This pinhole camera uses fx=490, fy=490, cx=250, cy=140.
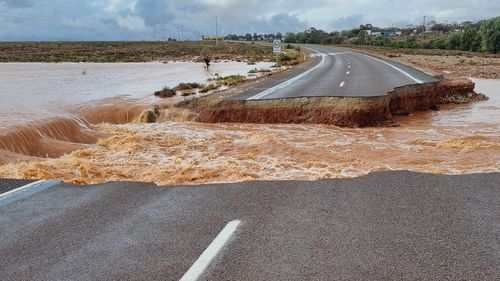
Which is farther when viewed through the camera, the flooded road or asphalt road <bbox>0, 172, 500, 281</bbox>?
the flooded road

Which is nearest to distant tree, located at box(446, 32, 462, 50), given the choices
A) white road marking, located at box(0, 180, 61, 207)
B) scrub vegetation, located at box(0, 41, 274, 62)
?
scrub vegetation, located at box(0, 41, 274, 62)

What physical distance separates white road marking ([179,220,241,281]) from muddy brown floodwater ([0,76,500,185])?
323 cm

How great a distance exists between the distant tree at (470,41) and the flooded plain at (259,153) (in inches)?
3409

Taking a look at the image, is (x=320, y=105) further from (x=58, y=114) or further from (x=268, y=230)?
(x=268, y=230)

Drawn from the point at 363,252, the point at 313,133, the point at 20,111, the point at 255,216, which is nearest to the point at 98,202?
the point at 255,216

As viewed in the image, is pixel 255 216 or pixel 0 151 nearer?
pixel 255 216

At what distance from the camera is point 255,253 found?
187 inches

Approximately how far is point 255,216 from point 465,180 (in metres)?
3.57

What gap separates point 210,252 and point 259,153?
672cm

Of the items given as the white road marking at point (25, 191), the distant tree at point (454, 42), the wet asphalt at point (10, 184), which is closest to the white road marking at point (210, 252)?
the white road marking at point (25, 191)

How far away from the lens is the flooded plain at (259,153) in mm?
9258

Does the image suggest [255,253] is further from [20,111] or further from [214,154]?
[20,111]

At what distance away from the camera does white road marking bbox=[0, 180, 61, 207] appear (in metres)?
7.05

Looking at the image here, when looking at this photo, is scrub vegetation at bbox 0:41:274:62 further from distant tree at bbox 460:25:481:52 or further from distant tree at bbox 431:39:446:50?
distant tree at bbox 460:25:481:52
